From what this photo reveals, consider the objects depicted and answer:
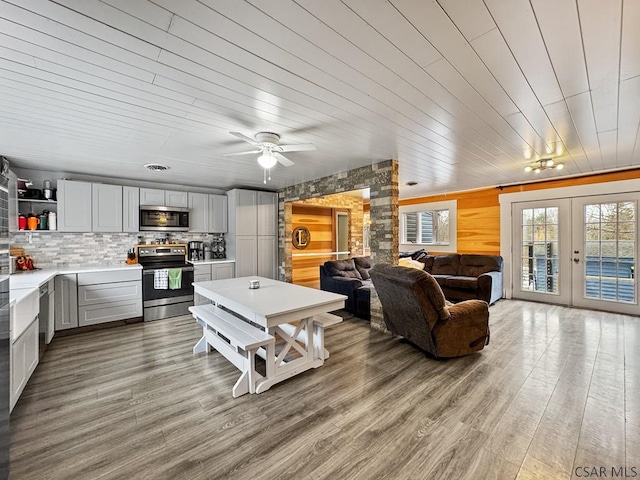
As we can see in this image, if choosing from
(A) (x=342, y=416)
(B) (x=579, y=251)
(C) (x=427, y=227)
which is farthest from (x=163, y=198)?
(B) (x=579, y=251)

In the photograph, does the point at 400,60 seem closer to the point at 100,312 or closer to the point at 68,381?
the point at 68,381

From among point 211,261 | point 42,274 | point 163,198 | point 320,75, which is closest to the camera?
point 320,75

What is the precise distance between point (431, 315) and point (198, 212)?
4.39m

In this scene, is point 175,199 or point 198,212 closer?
point 175,199

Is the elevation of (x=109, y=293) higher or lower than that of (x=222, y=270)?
lower

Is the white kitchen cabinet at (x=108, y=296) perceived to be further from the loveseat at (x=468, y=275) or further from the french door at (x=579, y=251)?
the french door at (x=579, y=251)

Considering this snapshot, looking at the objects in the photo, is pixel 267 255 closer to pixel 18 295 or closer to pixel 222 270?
pixel 222 270

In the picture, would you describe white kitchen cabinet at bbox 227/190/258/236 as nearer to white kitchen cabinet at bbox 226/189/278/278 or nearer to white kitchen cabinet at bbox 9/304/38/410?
white kitchen cabinet at bbox 226/189/278/278

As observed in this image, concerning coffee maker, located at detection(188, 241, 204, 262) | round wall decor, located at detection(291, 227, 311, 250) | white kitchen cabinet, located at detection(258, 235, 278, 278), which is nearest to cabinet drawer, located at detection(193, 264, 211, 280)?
coffee maker, located at detection(188, 241, 204, 262)

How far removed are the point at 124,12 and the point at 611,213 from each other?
260 inches

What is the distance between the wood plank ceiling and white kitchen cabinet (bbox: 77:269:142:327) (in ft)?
5.68

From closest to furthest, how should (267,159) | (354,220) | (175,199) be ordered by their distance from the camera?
(267,159) → (175,199) → (354,220)

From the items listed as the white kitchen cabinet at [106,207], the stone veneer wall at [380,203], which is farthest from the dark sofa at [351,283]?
the white kitchen cabinet at [106,207]

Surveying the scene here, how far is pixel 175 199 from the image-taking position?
5094 millimetres
